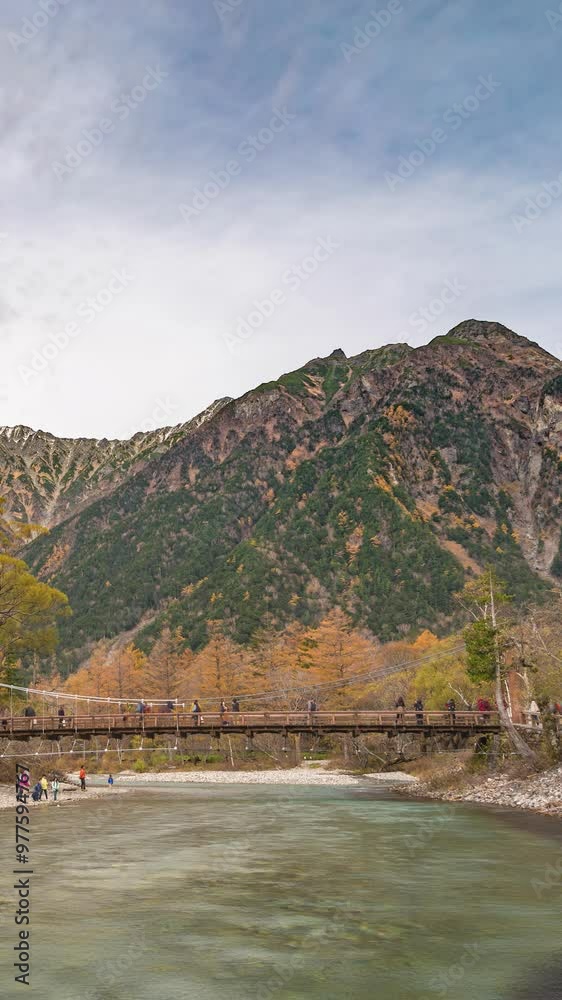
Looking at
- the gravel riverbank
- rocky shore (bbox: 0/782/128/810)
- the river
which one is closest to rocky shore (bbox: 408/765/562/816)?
the river

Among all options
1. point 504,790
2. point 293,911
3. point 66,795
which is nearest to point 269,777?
point 66,795

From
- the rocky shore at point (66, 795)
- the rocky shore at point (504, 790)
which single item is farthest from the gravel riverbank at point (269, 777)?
the rocky shore at point (66, 795)

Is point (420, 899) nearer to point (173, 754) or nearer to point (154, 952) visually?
point (154, 952)

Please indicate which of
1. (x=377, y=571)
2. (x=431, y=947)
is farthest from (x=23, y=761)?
(x=377, y=571)

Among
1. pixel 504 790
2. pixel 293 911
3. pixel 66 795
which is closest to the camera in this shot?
pixel 293 911

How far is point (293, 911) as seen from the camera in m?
19.6

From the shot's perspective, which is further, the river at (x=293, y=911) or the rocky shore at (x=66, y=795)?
the rocky shore at (x=66, y=795)

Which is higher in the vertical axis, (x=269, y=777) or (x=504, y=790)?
(x=504, y=790)

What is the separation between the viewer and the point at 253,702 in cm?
8400

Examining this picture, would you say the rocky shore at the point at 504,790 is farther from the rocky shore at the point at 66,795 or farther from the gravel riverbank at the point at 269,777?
the rocky shore at the point at 66,795

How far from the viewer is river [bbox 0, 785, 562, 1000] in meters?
14.6

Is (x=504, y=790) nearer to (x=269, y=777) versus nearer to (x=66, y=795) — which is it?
(x=66, y=795)

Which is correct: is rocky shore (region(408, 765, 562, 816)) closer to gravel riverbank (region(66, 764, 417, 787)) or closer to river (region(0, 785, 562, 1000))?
river (region(0, 785, 562, 1000))

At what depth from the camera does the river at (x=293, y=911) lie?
14633mm
